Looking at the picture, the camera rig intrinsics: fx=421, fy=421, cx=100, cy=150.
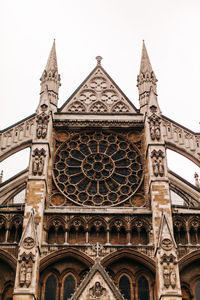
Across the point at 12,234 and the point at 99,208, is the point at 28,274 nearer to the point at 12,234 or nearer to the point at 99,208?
the point at 12,234

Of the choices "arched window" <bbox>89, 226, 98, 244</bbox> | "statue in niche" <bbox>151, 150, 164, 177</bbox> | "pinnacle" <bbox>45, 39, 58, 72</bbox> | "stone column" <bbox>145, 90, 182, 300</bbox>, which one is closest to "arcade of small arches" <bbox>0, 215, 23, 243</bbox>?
"arched window" <bbox>89, 226, 98, 244</bbox>

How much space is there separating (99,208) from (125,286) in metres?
3.36

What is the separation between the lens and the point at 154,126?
19.7 metres

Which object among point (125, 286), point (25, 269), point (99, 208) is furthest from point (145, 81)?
point (25, 269)

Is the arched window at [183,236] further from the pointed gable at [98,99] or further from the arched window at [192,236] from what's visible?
the pointed gable at [98,99]

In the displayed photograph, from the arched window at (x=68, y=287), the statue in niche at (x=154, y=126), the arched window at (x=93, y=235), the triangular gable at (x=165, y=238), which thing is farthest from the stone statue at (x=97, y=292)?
Answer: the statue in niche at (x=154, y=126)

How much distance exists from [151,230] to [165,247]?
1333 mm

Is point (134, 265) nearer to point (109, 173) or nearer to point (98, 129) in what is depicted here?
point (109, 173)

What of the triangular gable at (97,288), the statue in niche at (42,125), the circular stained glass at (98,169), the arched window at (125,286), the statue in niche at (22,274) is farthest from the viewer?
the statue in niche at (42,125)

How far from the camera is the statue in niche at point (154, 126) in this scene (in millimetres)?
19308

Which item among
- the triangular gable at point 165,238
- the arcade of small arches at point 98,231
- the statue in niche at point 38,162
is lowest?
the triangular gable at point 165,238

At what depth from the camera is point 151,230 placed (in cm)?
1706

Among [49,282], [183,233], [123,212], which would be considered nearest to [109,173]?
[123,212]

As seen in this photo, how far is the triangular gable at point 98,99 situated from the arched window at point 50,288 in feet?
27.7
